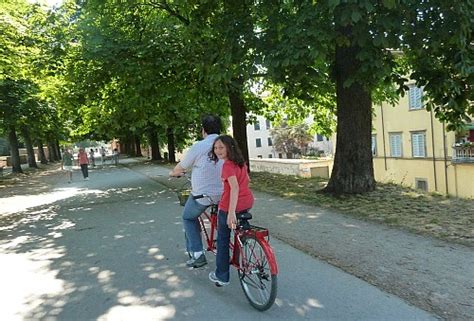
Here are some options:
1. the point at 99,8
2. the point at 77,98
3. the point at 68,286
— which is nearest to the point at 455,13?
the point at 68,286

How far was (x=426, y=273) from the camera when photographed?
482cm

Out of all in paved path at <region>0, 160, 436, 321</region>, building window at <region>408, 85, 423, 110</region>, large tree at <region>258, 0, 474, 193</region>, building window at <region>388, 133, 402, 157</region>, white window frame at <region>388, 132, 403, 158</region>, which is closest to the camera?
paved path at <region>0, 160, 436, 321</region>

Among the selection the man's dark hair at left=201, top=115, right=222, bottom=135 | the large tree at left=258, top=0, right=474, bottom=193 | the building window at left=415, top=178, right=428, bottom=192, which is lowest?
the building window at left=415, top=178, right=428, bottom=192

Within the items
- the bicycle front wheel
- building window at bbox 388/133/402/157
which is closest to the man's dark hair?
the bicycle front wheel

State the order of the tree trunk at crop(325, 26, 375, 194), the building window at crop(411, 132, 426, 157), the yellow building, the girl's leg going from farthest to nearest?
the building window at crop(411, 132, 426, 157) → the yellow building → the tree trunk at crop(325, 26, 375, 194) → the girl's leg

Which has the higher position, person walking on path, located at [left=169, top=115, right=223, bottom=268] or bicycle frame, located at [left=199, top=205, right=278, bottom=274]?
person walking on path, located at [left=169, top=115, right=223, bottom=268]

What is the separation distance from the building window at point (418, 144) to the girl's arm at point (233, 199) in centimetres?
3201

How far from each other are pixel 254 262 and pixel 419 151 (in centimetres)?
3247

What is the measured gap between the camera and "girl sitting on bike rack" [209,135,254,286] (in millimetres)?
4250

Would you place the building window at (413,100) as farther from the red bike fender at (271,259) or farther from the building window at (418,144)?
the red bike fender at (271,259)

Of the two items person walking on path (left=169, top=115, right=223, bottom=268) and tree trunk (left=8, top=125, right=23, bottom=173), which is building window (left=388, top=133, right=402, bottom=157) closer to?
tree trunk (left=8, top=125, right=23, bottom=173)

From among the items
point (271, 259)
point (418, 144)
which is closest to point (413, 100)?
point (418, 144)

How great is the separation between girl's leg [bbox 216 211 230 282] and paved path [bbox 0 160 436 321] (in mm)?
233

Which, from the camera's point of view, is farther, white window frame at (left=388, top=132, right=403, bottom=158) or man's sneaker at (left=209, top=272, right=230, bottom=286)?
white window frame at (left=388, top=132, right=403, bottom=158)
